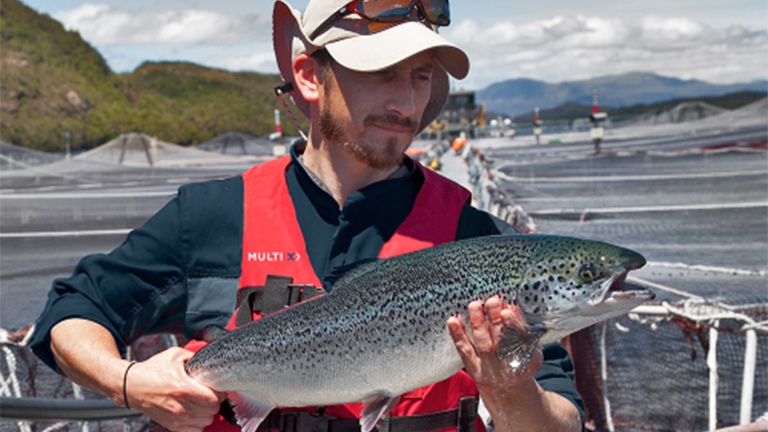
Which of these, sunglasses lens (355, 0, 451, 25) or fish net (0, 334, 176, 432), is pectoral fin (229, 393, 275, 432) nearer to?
sunglasses lens (355, 0, 451, 25)

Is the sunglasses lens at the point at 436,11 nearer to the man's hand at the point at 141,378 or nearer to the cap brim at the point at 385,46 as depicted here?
Result: the cap brim at the point at 385,46

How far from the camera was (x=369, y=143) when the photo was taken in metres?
2.48

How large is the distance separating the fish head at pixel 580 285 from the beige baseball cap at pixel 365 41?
87 centimetres

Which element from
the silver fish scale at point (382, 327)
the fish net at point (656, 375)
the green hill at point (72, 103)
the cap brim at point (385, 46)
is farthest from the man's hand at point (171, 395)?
the green hill at point (72, 103)

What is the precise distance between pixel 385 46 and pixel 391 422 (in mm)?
1278

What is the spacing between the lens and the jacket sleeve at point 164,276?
2439 millimetres

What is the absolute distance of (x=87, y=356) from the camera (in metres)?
2.25

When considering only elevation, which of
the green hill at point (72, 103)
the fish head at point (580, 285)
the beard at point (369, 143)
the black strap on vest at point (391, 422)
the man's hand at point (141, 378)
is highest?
the green hill at point (72, 103)

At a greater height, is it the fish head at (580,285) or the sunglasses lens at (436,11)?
the sunglasses lens at (436,11)

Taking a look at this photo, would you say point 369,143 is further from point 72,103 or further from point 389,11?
point 72,103

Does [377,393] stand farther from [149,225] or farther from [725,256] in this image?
[725,256]

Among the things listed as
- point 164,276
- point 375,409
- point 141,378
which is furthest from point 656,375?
point 141,378

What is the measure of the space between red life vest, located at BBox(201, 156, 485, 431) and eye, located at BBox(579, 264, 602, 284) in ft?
2.06

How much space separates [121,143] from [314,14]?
44358 millimetres
